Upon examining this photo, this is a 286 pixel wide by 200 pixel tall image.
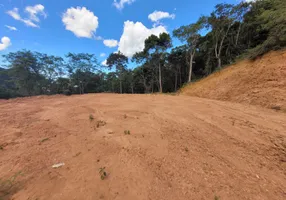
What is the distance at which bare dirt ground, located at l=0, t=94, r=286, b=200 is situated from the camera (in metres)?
1.78

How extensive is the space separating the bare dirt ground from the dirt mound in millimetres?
1846

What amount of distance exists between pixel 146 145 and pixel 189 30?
1479 cm

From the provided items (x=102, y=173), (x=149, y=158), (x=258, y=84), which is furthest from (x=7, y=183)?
(x=258, y=84)

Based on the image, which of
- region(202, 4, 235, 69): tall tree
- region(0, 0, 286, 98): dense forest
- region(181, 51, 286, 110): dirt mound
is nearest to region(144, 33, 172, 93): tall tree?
region(0, 0, 286, 98): dense forest

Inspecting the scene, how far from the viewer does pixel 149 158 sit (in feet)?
7.99

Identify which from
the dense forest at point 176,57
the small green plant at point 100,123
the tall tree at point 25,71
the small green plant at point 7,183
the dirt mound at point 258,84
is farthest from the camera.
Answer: the tall tree at point 25,71

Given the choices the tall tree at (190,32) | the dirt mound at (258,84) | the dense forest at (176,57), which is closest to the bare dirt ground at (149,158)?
the dirt mound at (258,84)

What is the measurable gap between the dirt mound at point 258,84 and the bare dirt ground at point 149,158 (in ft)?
6.06

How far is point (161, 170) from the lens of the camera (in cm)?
216

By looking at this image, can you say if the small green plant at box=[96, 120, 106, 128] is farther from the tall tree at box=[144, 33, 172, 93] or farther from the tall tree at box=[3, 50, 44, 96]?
the tall tree at box=[3, 50, 44, 96]

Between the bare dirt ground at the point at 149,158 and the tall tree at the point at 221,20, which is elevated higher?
the tall tree at the point at 221,20

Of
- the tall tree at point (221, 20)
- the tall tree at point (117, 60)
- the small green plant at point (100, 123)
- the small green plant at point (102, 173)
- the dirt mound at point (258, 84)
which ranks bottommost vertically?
the small green plant at point (102, 173)

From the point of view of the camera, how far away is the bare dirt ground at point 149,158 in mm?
1779

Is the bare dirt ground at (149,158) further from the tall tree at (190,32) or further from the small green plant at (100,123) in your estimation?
the tall tree at (190,32)
